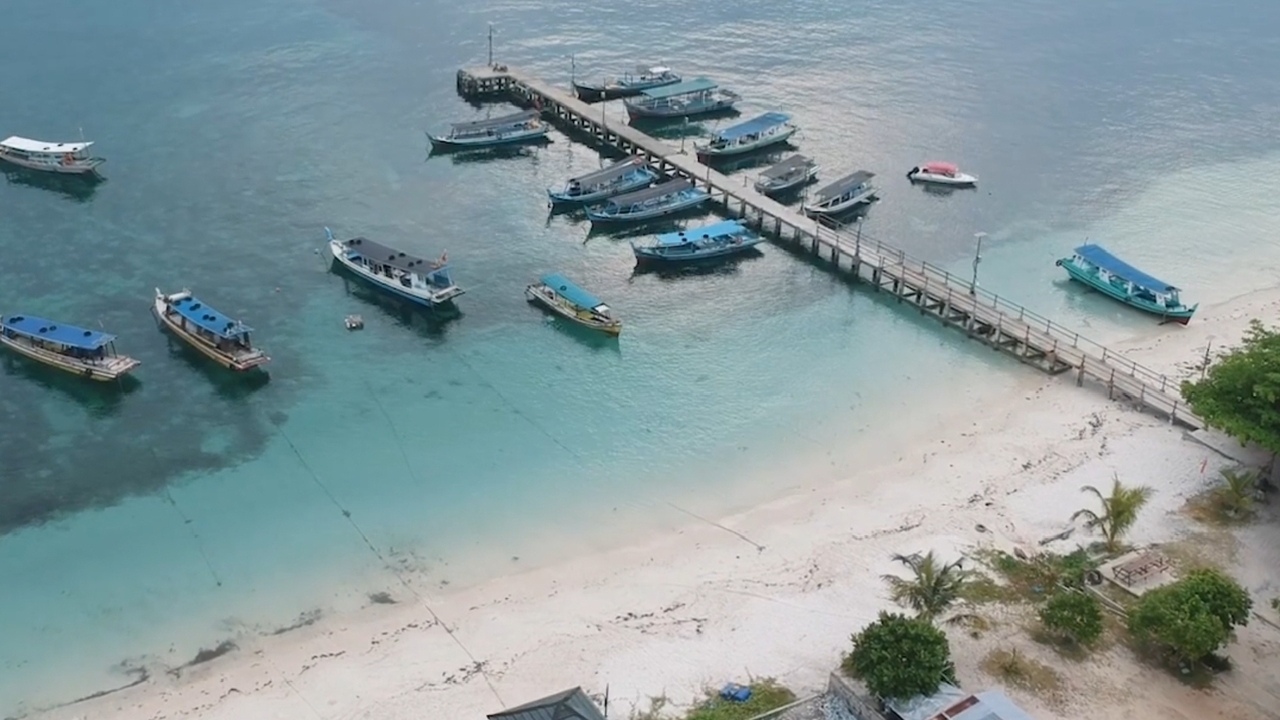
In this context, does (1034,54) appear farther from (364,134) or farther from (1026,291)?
(364,134)

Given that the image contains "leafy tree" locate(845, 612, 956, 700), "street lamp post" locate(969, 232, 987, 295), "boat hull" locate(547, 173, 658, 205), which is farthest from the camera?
"boat hull" locate(547, 173, 658, 205)

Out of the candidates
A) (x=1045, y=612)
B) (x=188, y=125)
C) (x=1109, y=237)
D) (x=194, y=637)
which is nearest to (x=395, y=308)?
(x=194, y=637)

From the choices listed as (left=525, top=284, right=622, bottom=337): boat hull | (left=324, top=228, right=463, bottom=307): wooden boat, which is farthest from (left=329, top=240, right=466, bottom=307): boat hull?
(left=525, top=284, right=622, bottom=337): boat hull

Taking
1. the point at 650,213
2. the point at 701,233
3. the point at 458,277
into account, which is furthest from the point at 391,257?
the point at 701,233

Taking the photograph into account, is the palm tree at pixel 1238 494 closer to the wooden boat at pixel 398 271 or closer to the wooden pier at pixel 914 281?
the wooden pier at pixel 914 281

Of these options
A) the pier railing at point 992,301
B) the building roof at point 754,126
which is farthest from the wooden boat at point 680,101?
the pier railing at point 992,301

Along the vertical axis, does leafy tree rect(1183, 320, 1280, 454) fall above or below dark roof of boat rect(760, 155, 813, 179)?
below

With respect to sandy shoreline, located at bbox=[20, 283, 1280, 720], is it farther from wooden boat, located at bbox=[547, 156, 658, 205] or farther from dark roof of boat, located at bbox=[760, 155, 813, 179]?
wooden boat, located at bbox=[547, 156, 658, 205]

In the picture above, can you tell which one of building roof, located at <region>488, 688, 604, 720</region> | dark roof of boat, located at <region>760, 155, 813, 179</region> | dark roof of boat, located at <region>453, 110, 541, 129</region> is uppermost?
dark roof of boat, located at <region>453, 110, 541, 129</region>
